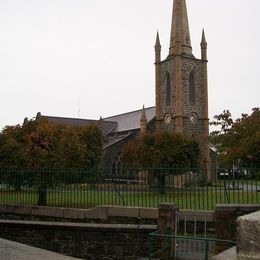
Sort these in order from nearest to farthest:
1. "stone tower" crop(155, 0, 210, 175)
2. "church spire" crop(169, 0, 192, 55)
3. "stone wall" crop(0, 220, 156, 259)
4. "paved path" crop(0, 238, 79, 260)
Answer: "paved path" crop(0, 238, 79, 260)
"stone wall" crop(0, 220, 156, 259)
"stone tower" crop(155, 0, 210, 175)
"church spire" crop(169, 0, 192, 55)

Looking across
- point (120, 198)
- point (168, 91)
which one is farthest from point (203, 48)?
point (120, 198)

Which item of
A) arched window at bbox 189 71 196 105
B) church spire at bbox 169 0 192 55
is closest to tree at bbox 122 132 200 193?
arched window at bbox 189 71 196 105

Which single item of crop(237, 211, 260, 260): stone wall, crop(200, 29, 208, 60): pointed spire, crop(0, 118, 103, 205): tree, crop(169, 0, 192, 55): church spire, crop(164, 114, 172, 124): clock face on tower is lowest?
crop(237, 211, 260, 260): stone wall

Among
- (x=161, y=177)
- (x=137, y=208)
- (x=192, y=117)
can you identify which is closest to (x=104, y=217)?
(x=137, y=208)

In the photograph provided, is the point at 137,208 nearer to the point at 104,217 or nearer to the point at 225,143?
the point at 104,217

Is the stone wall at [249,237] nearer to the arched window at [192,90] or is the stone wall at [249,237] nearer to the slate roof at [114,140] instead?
the arched window at [192,90]

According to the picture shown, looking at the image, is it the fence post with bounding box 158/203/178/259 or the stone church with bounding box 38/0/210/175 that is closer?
the fence post with bounding box 158/203/178/259

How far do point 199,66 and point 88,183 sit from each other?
44.5 m

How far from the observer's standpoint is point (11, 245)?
8.77m

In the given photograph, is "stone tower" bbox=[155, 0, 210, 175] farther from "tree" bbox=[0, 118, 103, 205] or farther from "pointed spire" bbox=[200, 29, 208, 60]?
"tree" bbox=[0, 118, 103, 205]

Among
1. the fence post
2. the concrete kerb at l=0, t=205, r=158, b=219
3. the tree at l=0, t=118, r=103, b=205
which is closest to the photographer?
the fence post

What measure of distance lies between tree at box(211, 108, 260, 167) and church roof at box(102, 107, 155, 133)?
1334 inches

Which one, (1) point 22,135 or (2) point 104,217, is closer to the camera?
(2) point 104,217

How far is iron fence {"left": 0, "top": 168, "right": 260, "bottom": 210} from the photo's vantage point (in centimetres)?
1272
